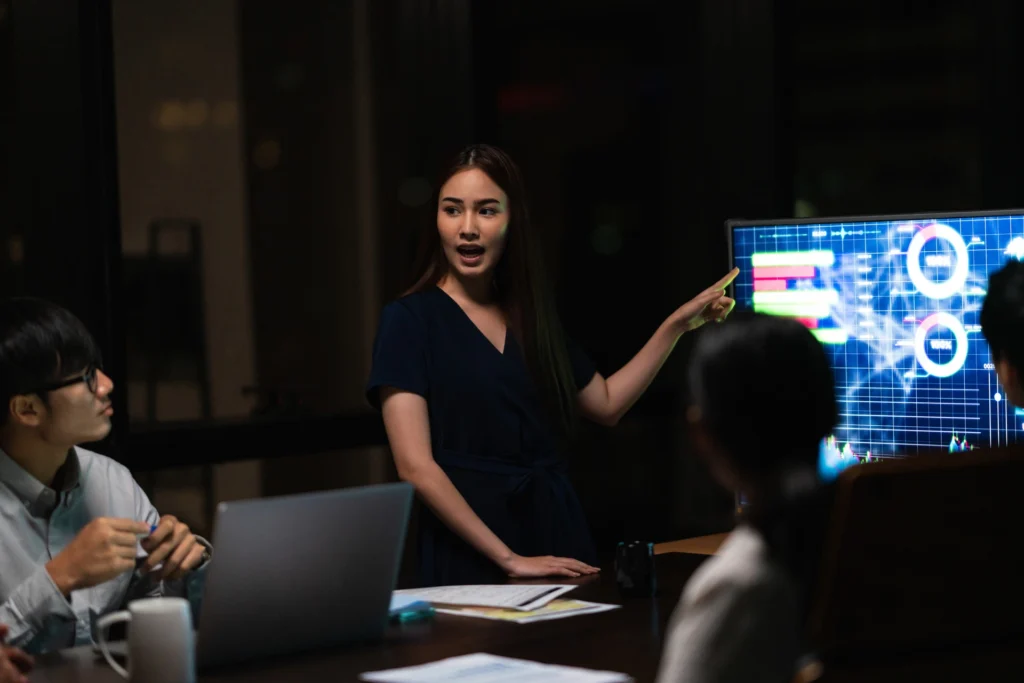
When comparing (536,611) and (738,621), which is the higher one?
(738,621)

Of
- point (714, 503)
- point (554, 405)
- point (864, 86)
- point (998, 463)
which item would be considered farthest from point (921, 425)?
point (864, 86)

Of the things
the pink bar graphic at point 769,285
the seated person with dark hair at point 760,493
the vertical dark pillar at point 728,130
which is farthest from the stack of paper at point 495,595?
the vertical dark pillar at point 728,130

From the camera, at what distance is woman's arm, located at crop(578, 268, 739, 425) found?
3238 mm

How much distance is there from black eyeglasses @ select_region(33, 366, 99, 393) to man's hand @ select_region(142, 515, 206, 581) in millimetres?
313

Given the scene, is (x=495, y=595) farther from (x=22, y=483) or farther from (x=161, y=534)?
(x=22, y=483)

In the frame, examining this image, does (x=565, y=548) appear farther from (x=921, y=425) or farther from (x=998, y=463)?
(x=998, y=463)

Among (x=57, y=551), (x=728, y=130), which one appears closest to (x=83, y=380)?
(x=57, y=551)

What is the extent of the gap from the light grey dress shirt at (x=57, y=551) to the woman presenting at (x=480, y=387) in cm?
67

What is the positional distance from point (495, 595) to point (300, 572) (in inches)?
22.2

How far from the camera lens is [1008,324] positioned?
244cm

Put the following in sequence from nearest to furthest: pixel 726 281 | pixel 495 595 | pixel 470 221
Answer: pixel 495 595, pixel 470 221, pixel 726 281

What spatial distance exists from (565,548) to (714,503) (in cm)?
205

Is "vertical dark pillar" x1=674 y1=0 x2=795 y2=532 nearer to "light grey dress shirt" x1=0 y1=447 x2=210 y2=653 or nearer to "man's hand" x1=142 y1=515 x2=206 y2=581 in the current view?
"light grey dress shirt" x1=0 y1=447 x2=210 y2=653

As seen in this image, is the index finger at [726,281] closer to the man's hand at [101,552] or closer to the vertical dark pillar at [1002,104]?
the man's hand at [101,552]
